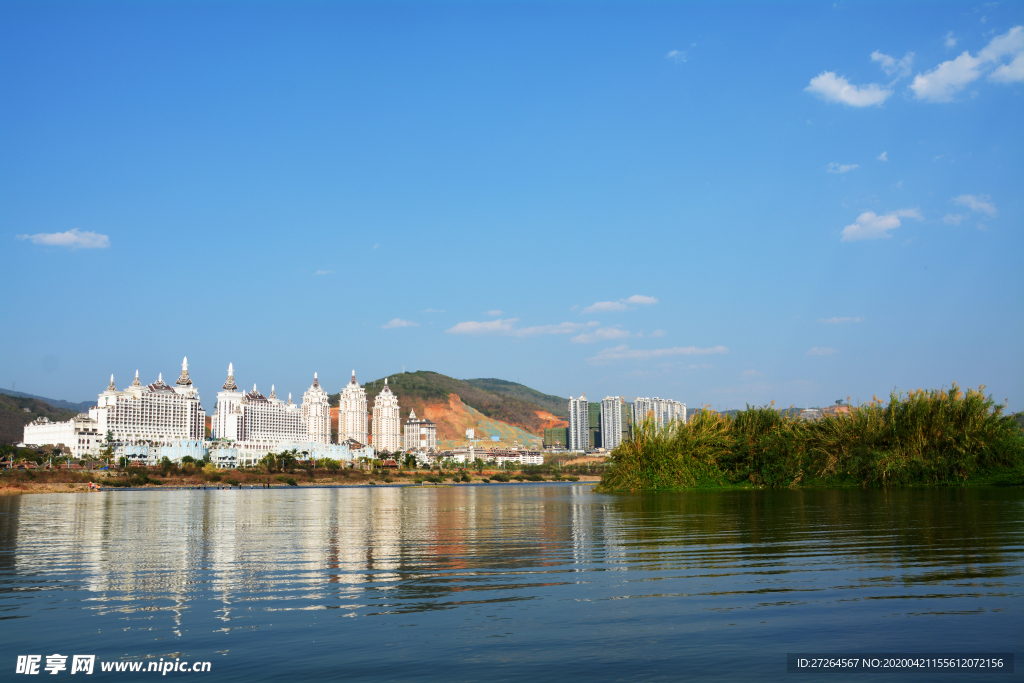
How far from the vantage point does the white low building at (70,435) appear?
165 metres

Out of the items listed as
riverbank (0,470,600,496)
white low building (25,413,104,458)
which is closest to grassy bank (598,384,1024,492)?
riverbank (0,470,600,496)

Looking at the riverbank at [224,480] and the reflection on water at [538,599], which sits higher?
the reflection on water at [538,599]

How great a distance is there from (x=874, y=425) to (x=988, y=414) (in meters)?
4.54

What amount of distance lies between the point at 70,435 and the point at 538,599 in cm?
18832

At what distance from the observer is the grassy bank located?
32781mm

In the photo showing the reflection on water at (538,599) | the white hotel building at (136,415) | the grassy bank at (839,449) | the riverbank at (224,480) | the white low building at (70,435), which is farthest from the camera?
the white hotel building at (136,415)

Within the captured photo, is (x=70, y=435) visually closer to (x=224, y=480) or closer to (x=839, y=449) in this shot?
(x=224, y=480)

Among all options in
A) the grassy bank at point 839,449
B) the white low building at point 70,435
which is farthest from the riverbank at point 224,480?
the grassy bank at point 839,449

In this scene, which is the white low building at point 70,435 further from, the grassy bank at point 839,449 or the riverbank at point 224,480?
the grassy bank at point 839,449

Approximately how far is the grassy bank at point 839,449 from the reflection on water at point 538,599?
17961 mm

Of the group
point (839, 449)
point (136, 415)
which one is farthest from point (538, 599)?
point (136, 415)

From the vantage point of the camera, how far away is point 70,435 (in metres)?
169

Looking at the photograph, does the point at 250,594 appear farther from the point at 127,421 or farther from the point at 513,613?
the point at 127,421

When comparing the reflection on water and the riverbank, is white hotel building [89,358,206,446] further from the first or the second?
the reflection on water
